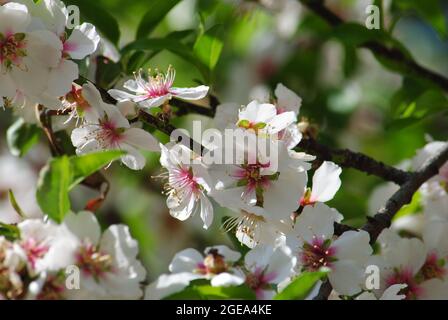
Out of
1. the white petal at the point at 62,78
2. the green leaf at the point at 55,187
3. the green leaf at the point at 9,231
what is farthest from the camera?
the white petal at the point at 62,78

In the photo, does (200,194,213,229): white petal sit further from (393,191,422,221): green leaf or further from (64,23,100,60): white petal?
(393,191,422,221): green leaf

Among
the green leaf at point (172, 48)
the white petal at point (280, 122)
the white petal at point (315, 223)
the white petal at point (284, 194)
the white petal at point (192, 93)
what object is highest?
the green leaf at point (172, 48)

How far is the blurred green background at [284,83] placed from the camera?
2.44 meters

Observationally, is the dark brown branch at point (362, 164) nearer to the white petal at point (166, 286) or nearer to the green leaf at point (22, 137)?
the white petal at point (166, 286)

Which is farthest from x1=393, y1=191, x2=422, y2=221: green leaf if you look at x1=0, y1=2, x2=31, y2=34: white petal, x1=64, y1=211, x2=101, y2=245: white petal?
x1=0, y1=2, x2=31, y2=34: white petal

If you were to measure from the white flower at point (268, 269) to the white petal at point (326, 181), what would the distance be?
14cm

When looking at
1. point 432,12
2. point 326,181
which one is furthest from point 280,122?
point 432,12

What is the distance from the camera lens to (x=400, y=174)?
1.75m

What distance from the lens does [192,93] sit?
1.46 m

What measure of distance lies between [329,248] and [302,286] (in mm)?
209

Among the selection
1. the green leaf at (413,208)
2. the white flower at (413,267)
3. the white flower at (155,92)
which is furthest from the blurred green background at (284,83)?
the white flower at (155,92)

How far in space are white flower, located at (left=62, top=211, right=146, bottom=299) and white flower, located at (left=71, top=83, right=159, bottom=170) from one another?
0.66ft

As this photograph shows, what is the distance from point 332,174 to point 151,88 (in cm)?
36
